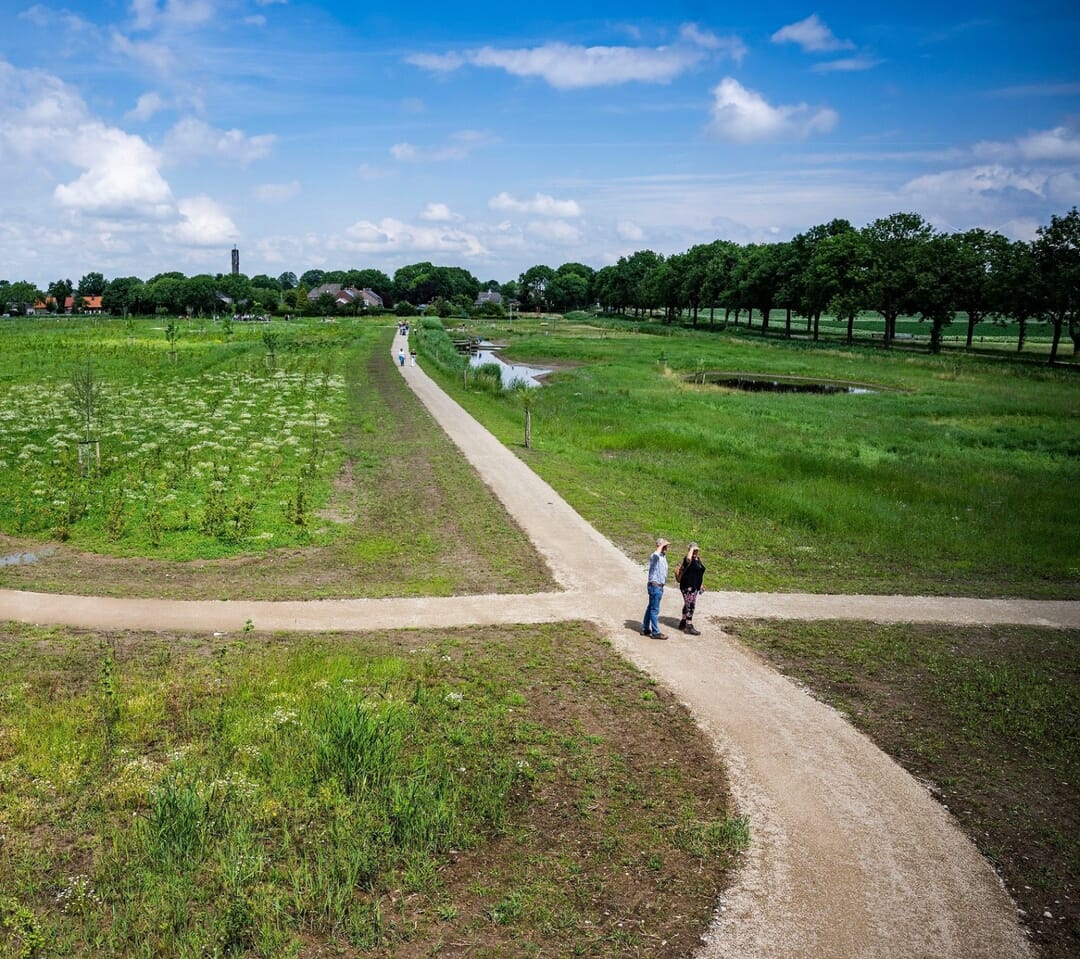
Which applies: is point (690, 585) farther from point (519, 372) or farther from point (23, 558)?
point (519, 372)

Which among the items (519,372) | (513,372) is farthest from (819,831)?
(513,372)

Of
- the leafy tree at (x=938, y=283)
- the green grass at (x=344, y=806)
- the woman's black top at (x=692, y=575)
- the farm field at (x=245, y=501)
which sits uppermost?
the leafy tree at (x=938, y=283)

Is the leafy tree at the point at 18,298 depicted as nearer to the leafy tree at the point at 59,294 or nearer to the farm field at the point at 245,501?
the leafy tree at the point at 59,294

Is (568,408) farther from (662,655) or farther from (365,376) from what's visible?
(662,655)

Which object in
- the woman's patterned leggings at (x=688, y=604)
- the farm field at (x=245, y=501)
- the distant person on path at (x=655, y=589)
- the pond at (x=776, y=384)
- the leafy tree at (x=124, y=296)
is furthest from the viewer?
the leafy tree at (x=124, y=296)

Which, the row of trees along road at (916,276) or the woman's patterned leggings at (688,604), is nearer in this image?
the woman's patterned leggings at (688,604)

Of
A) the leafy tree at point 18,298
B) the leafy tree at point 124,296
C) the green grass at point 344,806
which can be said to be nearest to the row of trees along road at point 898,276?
the green grass at point 344,806
